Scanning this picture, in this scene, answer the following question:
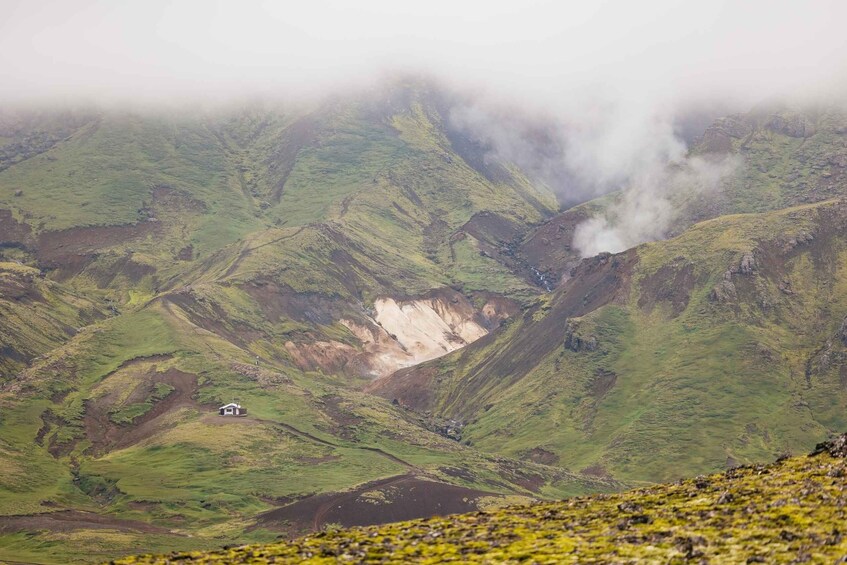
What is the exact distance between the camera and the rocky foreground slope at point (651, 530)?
46938 mm

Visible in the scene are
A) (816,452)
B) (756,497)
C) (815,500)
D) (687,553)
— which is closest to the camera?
(687,553)

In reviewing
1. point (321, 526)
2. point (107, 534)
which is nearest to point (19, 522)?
point (107, 534)

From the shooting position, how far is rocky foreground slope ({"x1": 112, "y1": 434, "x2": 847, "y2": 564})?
46.9 m

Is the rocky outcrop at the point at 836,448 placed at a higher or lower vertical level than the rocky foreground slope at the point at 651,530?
higher

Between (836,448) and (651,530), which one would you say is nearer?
(651,530)

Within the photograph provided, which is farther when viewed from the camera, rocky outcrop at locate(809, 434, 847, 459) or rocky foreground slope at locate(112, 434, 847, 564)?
rocky outcrop at locate(809, 434, 847, 459)

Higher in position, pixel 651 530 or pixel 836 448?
pixel 836 448

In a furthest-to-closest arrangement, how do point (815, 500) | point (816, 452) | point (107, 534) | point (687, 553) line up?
point (107, 534), point (816, 452), point (815, 500), point (687, 553)

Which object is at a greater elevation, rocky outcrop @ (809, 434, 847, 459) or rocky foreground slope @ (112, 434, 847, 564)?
rocky outcrop @ (809, 434, 847, 459)

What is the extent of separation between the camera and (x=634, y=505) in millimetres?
61594

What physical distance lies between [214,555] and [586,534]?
20.6 meters

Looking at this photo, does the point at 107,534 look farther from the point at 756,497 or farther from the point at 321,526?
the point at 756,497

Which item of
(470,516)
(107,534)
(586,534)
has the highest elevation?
(107,534)

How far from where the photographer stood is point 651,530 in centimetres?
5281
